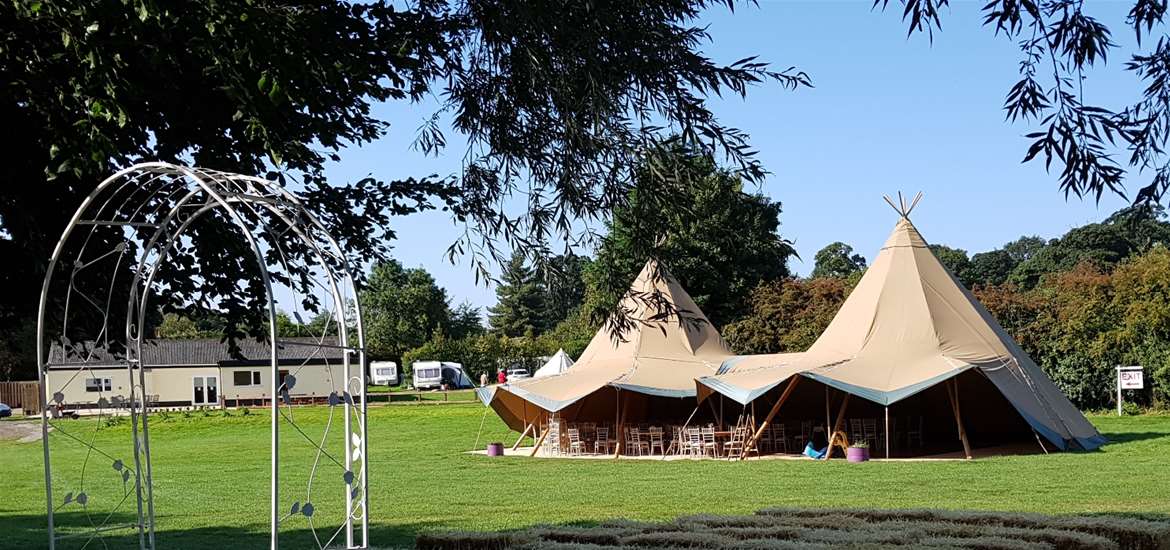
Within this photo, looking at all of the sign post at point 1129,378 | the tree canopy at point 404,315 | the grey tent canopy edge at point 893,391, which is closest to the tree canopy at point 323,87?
the grey tent canopy edge at point 893,391

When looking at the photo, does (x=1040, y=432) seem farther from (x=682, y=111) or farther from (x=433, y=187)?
(x=682, y=111)

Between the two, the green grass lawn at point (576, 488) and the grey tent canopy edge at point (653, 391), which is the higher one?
the grey tent canopy edge at point (653, 391)

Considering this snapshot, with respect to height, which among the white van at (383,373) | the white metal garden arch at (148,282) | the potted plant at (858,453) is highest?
the white metal garden arch at (148,282)

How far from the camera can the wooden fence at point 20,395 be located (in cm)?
4812

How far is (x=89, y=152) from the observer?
22.5 feet

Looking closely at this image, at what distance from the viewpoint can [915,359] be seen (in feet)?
68.2

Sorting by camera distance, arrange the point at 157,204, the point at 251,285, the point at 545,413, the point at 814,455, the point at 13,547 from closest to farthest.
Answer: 1. the point at 157,204
2. the point at 251,285
3. the point at 13,547
4. the point at 814,455
5. the point at 545,413

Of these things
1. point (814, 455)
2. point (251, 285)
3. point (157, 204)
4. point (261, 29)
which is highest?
point (261, 29)

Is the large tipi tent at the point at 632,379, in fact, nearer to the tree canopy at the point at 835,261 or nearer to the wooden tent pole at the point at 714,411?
the wooden tent pole at the point at 714,411

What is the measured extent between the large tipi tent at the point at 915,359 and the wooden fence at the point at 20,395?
3491 cm

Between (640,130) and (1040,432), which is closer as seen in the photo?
(640,130)

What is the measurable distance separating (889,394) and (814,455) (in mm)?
2130

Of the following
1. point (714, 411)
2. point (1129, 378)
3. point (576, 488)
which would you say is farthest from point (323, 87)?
point (1129, 378)

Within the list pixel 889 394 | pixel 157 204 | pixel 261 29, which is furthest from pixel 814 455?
pixel 261 29
